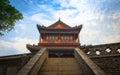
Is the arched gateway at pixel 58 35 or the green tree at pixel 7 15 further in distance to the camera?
the arched gateway at pixel 58 35

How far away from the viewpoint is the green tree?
31.3ft

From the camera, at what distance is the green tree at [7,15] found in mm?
9540

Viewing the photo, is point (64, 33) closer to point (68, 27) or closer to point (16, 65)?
point (68, 27)

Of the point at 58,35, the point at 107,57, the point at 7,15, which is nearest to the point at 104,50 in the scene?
the point at 107,57

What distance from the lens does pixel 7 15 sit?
10.0 meters

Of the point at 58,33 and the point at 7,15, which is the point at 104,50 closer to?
the point at 7,15

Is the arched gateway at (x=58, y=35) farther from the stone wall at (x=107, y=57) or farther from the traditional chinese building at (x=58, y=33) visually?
the stone wall at (x=107, y=57)

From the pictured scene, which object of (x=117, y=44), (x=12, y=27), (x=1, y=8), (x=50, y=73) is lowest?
(x=50, y=73)

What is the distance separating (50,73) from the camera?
6.43 m

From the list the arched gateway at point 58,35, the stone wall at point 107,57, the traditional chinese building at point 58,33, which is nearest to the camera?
the stone wall at point 107,57

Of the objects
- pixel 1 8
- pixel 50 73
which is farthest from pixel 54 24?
pixel 50 73

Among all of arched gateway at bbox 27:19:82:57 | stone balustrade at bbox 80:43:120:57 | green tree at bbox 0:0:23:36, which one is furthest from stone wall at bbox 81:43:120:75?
arched gateway at bbox 27:19:82:57

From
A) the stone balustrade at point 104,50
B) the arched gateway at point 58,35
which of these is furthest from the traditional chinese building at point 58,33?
the stone balustrade at point 104,50

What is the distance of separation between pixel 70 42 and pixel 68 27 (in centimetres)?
323
